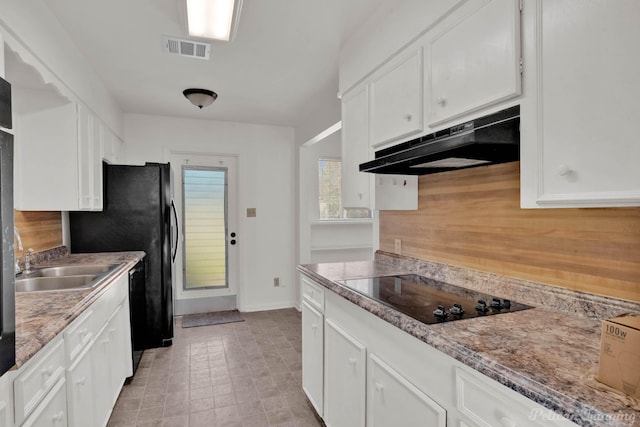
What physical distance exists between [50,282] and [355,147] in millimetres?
2155

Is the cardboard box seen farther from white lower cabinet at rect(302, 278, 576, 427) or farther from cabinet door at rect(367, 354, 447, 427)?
cabinet door at rect(367, 354, 447, 427)

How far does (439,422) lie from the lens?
1109 millimetres

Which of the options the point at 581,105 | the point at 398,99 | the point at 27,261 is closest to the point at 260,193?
the point at 27,261

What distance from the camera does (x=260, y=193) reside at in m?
4.68

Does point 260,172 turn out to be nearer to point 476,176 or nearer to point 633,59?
point 476,176

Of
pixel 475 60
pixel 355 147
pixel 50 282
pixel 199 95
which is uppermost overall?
pixel 199 95

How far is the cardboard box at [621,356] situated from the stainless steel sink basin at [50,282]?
7.83 ft

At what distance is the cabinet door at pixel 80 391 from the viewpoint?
5.00 ft

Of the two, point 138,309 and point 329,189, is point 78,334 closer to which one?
point 138,309

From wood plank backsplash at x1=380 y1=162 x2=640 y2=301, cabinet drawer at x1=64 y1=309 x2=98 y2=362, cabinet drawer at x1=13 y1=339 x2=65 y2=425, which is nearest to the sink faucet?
cabinet drawer at x1=64 y1=309 x2=98 y2=362

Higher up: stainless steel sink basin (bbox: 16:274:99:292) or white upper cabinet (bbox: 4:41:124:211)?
white upper cabinet (bbox: 4:41:124:211)

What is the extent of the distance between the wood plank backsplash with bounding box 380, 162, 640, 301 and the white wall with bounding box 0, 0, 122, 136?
2.24 meters

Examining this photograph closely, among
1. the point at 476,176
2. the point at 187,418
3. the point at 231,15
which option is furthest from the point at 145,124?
the point at 476,176

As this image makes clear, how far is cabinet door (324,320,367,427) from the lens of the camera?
163 centimetres
